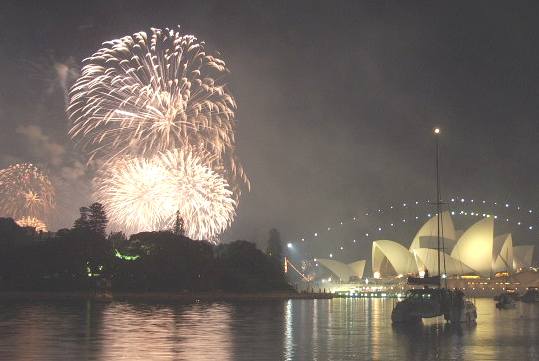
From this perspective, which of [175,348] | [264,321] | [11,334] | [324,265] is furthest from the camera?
[324,265]

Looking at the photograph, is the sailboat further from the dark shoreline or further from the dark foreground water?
the dark shoreline

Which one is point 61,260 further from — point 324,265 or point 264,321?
point 324,265

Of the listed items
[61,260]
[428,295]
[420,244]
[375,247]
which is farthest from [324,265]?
[428,295]

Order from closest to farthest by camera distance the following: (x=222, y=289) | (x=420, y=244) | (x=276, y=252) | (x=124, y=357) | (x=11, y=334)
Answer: (x=124, y=357), (x=11, y=334), (x=222, y=289), (x=276, y=252), (x=420, y=244)

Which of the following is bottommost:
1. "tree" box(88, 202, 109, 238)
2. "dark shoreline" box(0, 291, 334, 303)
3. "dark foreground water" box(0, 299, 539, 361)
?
"dark foreground water" box(0, 299, 539, 361)

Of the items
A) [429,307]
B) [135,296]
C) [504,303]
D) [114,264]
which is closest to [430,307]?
[429,307]

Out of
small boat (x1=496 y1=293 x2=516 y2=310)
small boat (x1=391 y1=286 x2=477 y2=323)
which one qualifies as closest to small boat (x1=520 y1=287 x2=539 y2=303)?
small boat (x1=496 y1=293 x2=516 y2=310)

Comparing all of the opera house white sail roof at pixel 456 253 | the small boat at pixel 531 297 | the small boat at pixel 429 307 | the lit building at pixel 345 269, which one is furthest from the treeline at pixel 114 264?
the lit building at pixel 345 269

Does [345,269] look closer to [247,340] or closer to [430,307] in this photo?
[430,307]
